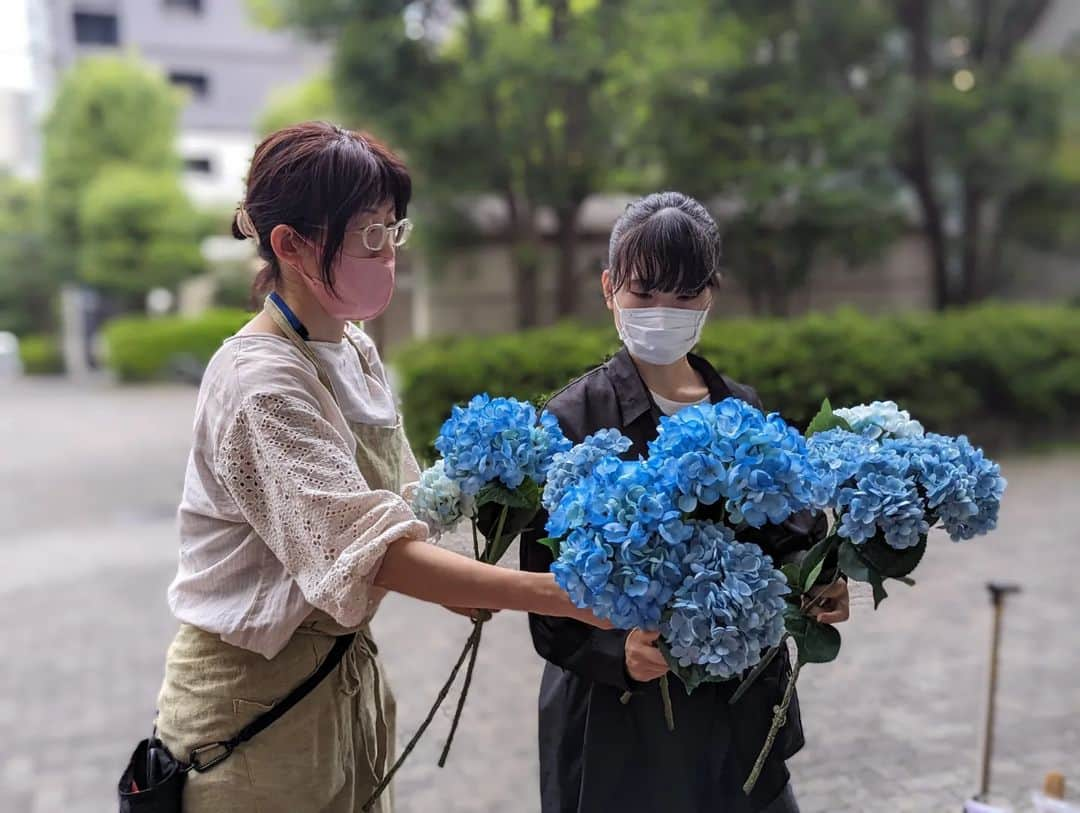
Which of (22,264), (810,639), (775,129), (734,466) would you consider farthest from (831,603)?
(22,264)

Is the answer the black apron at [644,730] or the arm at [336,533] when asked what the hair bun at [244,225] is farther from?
the black apron at [644,730]

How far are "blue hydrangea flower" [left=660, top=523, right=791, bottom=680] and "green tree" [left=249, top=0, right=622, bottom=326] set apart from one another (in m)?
9.02

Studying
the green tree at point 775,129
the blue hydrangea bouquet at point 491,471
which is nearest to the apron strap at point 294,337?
the blue hydrangea bouquet at point 491,471

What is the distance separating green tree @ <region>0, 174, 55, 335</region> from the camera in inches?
1256

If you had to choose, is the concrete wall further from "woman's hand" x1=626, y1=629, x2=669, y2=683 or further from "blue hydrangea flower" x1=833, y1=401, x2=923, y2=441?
"woman's hand" x1=626, y1=629, x2=669, y2=683

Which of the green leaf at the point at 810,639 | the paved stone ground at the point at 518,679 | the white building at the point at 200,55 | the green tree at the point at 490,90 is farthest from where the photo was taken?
the white building at the point at 200,55

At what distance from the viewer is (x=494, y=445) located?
1.57 m

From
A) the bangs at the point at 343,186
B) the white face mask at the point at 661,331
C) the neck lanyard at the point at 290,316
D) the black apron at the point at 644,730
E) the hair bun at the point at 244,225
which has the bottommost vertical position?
the black apron at the point at 644,730

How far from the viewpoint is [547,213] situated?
40.7ft

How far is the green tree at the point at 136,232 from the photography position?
23531 mm

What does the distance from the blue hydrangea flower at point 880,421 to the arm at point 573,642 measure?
19.3 inches

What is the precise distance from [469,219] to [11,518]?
5623mm

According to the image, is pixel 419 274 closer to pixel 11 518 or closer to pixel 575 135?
pixel 575 135

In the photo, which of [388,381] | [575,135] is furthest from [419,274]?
[388,381]
